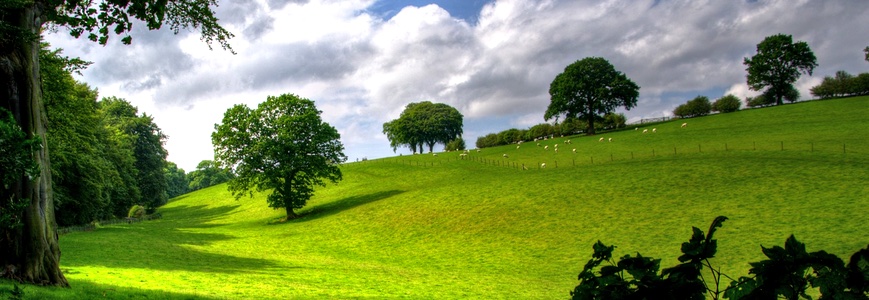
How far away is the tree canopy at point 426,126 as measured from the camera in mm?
128250

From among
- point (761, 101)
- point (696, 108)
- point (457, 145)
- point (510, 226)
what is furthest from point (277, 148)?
point (761, 101)

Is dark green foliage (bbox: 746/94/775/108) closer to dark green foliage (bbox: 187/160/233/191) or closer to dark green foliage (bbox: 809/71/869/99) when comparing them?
dark green foliage (bbox: 809/71/869/99)

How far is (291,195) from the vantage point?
5834cm

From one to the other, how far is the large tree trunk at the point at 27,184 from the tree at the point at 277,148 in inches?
1573

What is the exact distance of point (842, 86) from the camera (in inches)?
3784

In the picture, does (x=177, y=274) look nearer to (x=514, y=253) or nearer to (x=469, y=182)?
(x=514, y=253)

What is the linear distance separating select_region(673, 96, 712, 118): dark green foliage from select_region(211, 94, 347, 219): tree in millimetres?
80419

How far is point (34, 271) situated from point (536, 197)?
40.9 meters

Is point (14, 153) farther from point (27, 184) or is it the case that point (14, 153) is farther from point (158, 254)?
point (158, 254)

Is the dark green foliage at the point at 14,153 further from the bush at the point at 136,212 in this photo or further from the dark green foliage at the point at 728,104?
the dark green foliage at the point at 728,104

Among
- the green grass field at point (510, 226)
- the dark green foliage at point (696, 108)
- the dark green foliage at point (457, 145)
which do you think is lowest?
the green grass field at point (510, 226)

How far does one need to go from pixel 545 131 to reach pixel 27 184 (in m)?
97.7

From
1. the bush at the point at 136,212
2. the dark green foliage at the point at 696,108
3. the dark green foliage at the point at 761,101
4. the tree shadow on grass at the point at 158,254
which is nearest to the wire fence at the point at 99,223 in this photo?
the bush at the point at 136,212

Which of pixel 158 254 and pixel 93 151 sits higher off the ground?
pixel 93 151
